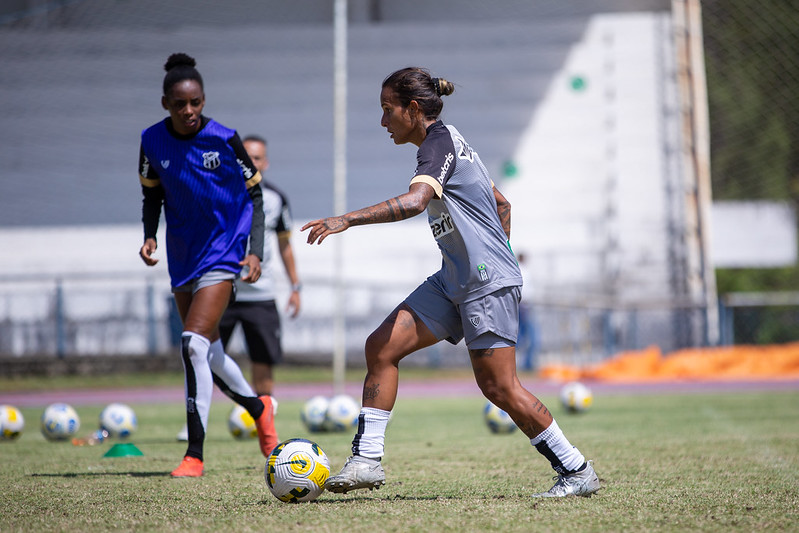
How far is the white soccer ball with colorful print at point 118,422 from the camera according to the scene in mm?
8062

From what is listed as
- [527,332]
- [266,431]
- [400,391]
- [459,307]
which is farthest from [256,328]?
[527,332]

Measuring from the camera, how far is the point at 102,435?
7.74 metres

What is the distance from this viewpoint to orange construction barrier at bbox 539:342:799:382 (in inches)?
690

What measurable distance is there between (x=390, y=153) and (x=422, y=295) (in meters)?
19.6

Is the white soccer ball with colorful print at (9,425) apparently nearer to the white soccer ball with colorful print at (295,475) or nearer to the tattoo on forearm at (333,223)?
the white soccer ball with colorful print at (295,475)

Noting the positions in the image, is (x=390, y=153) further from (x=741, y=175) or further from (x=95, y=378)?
(x=741, y=175)

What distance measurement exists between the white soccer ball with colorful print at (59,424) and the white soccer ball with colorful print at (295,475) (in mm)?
4048

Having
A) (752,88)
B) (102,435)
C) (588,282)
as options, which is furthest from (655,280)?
(102,435)

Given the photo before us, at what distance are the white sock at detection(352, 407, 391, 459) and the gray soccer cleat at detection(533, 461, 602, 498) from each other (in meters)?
0.74

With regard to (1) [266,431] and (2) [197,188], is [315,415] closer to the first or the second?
(1) [266,431]

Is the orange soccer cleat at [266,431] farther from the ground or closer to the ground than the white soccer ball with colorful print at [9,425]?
farther from the ground

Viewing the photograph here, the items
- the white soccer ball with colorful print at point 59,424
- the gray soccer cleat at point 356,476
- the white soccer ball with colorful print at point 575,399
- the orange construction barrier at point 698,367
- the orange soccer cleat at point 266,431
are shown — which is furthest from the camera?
the orange construction barrier at point 698,367

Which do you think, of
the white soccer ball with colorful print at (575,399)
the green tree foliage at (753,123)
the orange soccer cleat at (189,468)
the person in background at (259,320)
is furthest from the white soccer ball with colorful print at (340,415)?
the green tree foliage at (753,123)

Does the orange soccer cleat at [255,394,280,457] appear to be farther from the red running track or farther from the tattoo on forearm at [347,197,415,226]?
the red running track
